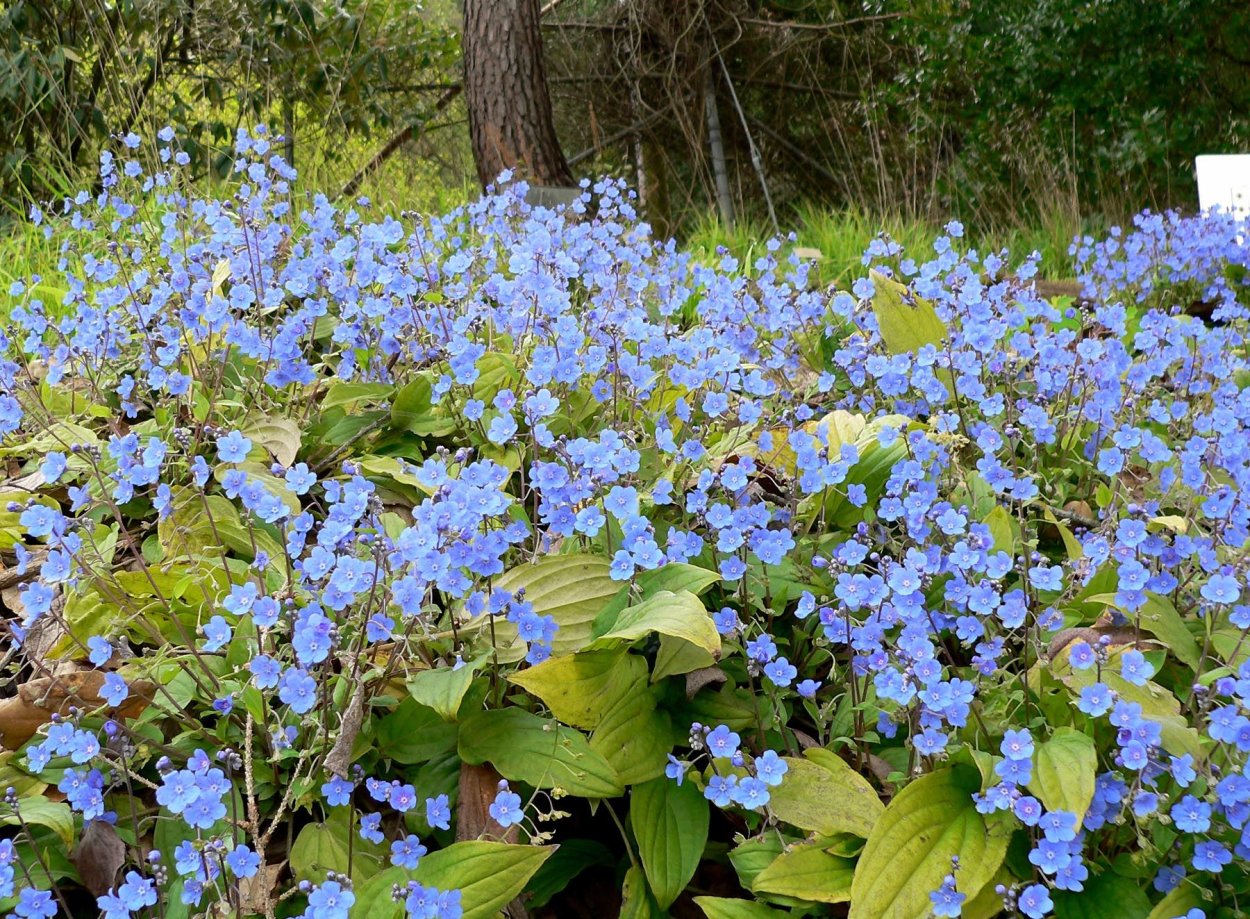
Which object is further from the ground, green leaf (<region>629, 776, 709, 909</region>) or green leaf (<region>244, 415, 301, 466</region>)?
green leaf (<region>244, 415, 301, 466</region>)

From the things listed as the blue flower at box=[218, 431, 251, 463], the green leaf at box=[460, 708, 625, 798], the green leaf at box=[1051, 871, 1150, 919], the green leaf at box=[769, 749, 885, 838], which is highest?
the blue flower at box=[218, 431, 251, 463]

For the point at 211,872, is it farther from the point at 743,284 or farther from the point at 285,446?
the point at 743,284

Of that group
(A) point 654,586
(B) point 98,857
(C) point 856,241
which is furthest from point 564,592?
(C) point 856,241


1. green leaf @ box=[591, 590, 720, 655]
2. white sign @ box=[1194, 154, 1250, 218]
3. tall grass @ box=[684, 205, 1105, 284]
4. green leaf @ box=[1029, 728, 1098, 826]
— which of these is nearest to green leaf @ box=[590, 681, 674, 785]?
green leaf @ box=[591, 590, 720, 655]

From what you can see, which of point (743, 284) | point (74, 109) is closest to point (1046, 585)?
point (743, 284)

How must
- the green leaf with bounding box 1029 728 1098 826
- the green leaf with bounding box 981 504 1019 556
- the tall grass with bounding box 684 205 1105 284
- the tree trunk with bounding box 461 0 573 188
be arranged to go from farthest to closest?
the tree trunk with bounding box 461 0 573 188, the tall grass with bounding box 684 205 1105 284, the green leaf with bounding box 981 504 1019 556, the green leaf with bounding box 1029 728 1098 826

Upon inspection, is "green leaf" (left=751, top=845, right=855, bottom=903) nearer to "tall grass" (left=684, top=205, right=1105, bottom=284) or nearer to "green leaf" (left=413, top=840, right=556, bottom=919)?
"green leaf" (left=413, top=840, right=556, bottom=919)

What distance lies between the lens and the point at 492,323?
2.68 meters

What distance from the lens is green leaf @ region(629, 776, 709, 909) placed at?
143cm

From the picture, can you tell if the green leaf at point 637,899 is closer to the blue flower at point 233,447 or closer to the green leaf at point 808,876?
the green leaf at point 808,876

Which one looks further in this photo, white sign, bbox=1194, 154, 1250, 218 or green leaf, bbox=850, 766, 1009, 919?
white sign, bbox=1194, 154, 1250, 218

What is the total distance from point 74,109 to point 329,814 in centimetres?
558

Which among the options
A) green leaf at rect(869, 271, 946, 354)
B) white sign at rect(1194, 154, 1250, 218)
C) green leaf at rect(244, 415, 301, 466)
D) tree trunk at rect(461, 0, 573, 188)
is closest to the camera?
green leaf at rect(244, 415, 301, 466)

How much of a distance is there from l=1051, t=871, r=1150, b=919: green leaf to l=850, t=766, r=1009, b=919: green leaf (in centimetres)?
12
